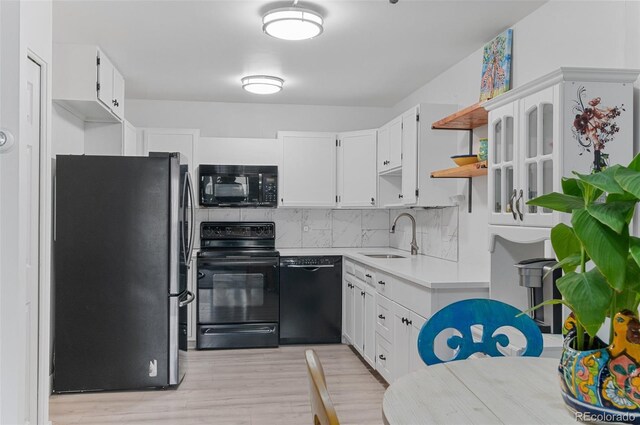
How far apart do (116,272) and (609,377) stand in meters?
3.15

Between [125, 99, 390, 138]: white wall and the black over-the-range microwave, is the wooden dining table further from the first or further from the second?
[125, 99, 390, 138]: white wall

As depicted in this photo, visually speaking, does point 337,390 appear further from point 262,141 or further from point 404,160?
point 262,141

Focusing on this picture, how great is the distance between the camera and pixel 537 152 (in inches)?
84.8

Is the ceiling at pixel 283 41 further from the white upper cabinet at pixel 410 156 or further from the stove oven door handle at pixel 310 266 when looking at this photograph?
the stove oven door handle at pixel 310 266

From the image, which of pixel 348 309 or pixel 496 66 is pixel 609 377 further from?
pixel 348 309

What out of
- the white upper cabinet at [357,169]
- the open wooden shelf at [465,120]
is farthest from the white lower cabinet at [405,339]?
the white upper cabinet at [357,169]

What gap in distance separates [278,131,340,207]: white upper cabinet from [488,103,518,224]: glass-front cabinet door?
2.66 metres

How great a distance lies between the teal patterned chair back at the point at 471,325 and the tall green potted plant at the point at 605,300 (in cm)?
59

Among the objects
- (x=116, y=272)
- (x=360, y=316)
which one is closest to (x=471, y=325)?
(x=360, y=316)

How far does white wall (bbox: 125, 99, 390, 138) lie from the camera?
17.2ft

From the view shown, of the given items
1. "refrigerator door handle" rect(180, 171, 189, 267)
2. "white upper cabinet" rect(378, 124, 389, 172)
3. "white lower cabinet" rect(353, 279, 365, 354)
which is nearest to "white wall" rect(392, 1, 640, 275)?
"white upper cabinet" rect(378, 124, 389, 172)

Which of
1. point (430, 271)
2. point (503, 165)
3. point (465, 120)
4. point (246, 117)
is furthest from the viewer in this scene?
point (246, 117)

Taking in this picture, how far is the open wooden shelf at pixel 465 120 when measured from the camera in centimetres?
301

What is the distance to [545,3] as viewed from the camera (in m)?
2.73
